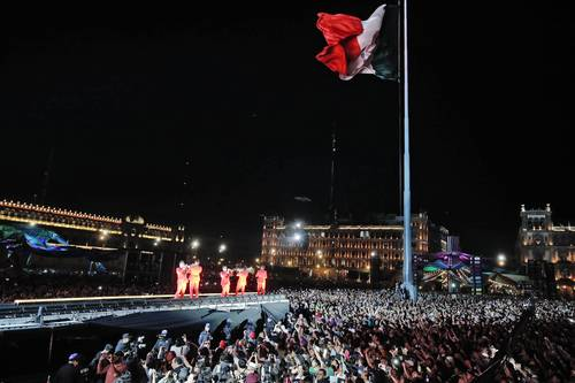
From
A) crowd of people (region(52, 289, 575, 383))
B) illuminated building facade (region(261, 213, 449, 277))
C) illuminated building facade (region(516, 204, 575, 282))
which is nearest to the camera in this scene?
crowd of people (region(52, 289, 575, 383))

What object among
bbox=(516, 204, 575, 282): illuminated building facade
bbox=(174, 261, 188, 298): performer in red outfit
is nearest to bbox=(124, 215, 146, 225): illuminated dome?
bbox=(174, 261, 188, 298): performer in red outfit

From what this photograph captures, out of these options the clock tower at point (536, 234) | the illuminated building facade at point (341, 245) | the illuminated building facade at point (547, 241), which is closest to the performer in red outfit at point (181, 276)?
the illuminated building facade at point (341, 245)

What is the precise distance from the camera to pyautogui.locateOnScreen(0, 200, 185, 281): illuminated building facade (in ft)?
115

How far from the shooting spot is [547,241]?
8844cm

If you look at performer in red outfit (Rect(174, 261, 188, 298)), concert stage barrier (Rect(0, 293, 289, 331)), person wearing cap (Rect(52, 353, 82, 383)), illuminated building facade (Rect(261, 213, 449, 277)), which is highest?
illuminated building facade (Rect(261, 213, 449, 277))

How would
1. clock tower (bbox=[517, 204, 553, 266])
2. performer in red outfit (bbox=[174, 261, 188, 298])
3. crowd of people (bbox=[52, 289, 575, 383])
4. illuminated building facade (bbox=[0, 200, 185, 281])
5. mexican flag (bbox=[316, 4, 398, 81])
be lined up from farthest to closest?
1. clock tower (bbox=[517, 204, 553, 266])
2. illuminated building facade (bbox=[0, 200, 185, 281])
3. performer in red outfit (bbox=[174, 261, 188, 298])
4. mexican flag (bbox=[316, 4, 398, 81])
5. crowd of people (bbox=[52, 289, 575, 383])

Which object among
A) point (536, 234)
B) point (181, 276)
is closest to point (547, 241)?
point (536, 234)

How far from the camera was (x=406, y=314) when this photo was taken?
17.4 meters

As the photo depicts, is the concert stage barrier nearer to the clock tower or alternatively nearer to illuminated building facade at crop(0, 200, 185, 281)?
illuminated building facade at crop(0, 200, 185, 281)

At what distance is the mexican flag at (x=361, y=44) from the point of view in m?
12.7

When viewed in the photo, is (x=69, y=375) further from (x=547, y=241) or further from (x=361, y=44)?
(x=547, y=241)

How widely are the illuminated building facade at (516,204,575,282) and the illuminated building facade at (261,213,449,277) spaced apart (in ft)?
76.6

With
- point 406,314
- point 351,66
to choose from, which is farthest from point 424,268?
point 351,66

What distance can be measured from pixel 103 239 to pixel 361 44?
77.6 metres
